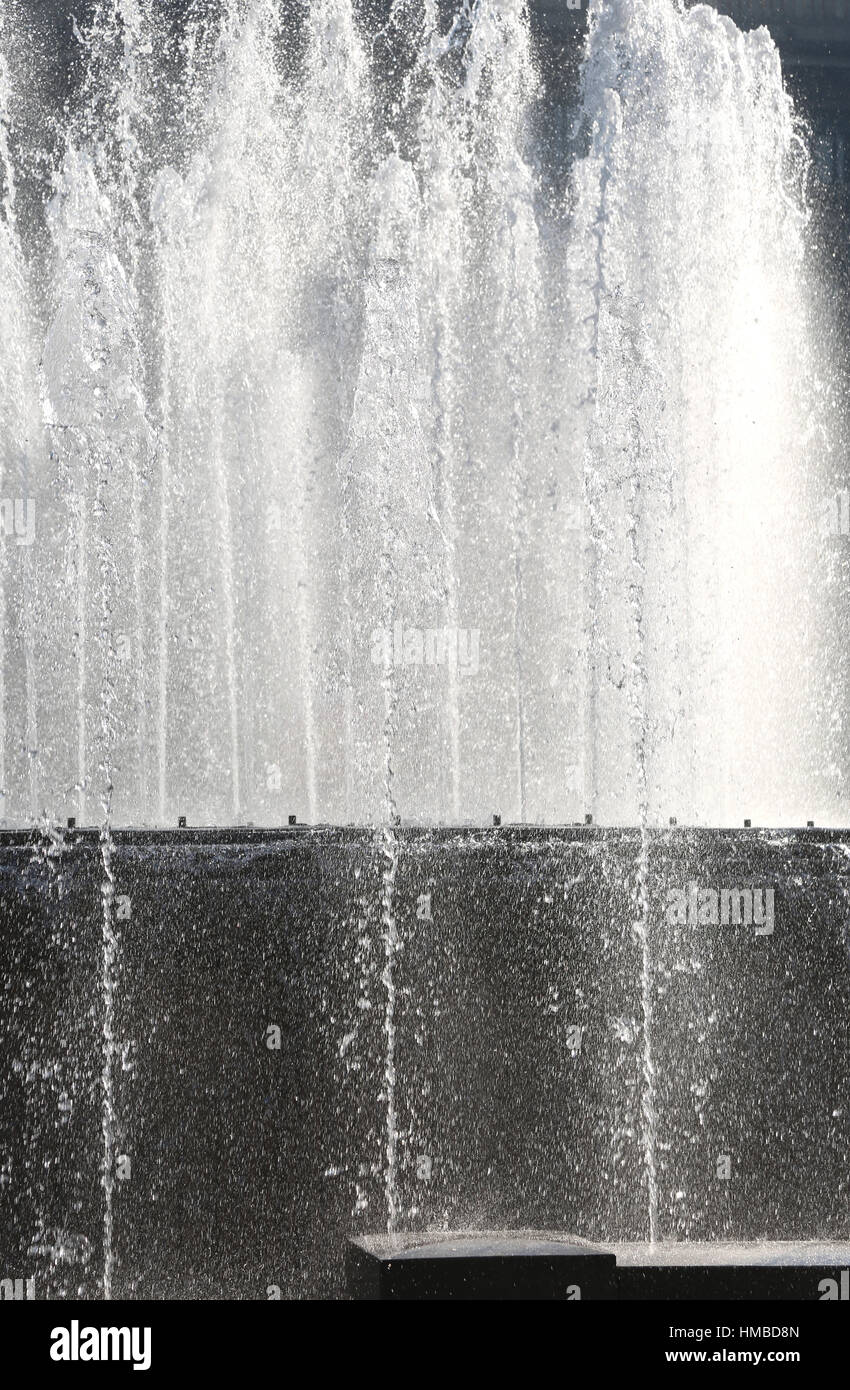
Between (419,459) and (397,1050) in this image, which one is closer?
(397,1050)

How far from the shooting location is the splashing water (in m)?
14.2

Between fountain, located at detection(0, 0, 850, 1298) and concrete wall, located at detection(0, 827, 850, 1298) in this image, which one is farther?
fountain, located at detection(0, 0, 850, 1298)

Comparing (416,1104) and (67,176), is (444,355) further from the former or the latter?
(416,1104)

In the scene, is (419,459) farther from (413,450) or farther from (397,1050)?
(397,1050)

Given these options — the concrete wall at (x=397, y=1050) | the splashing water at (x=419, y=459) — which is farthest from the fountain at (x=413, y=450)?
the concrete wall at (x=397, y=1050)

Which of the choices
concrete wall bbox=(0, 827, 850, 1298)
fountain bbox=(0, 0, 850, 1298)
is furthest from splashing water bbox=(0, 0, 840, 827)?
concrete wall bbox=(0, 827, 850, 1298)

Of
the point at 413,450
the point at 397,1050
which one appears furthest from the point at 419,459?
the point at 397,1050

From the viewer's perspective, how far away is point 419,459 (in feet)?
51.3

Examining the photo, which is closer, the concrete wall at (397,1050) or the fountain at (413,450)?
the concrete wall at (397,1050)

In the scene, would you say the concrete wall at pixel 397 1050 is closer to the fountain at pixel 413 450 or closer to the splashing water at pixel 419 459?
the fountain at pixel 413 450

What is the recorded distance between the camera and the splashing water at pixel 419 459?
46.7ft

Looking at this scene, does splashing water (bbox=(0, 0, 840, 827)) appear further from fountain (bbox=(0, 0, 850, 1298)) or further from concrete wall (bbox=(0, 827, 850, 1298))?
concrete wall (bbox=(0, 827, 850, 1298))
